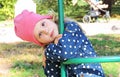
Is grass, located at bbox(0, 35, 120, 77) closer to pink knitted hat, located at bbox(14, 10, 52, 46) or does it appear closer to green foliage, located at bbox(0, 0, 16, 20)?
pink knitted hat, located at bbox(14, 10, 52, 46)

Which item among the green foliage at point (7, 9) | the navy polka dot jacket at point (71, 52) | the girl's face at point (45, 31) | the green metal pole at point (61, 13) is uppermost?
the green metal pole at point (61, 13)

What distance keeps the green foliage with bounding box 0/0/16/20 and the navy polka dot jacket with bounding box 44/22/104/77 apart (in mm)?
10351

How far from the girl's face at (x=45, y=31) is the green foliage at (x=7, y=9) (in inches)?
406

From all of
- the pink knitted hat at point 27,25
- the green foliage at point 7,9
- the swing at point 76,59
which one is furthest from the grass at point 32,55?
the green foliage at point 7,9

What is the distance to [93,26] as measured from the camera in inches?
434

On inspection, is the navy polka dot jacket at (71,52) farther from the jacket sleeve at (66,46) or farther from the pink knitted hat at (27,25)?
the pink knitted hat at (27,25)

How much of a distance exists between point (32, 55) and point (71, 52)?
4.73 metres

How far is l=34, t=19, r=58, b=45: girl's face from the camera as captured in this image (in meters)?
2.32

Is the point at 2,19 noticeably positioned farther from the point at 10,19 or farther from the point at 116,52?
the point at 116,52

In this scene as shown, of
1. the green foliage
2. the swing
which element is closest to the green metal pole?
the swing

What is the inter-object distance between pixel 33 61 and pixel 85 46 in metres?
4.14

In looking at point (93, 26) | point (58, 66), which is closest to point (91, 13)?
point (93, 26)

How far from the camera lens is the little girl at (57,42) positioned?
88.3 inches

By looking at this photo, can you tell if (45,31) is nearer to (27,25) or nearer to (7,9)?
(27,25)
